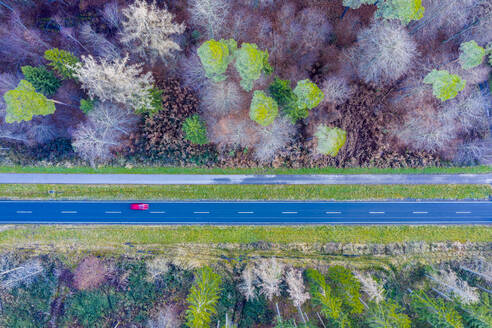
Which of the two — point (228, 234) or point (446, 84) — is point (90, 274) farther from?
point (446, 84)

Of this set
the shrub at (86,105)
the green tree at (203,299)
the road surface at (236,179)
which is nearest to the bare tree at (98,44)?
the shrub at (86,105)

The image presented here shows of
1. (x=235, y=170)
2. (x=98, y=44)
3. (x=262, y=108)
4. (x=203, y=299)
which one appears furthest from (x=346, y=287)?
(x=98, y=44)

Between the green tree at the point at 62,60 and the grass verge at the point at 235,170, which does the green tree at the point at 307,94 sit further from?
the green tree at the point at 62,60

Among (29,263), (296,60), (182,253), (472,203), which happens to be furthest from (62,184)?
(472,203)

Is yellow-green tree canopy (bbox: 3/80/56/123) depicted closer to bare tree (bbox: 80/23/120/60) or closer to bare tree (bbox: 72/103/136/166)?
bare tree (bbox: 72/103/136/166)

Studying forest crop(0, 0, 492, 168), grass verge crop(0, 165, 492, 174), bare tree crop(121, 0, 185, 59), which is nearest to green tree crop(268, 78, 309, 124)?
forest crop(0, 0, 492, 168)

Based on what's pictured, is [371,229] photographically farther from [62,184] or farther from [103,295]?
[62,184]
